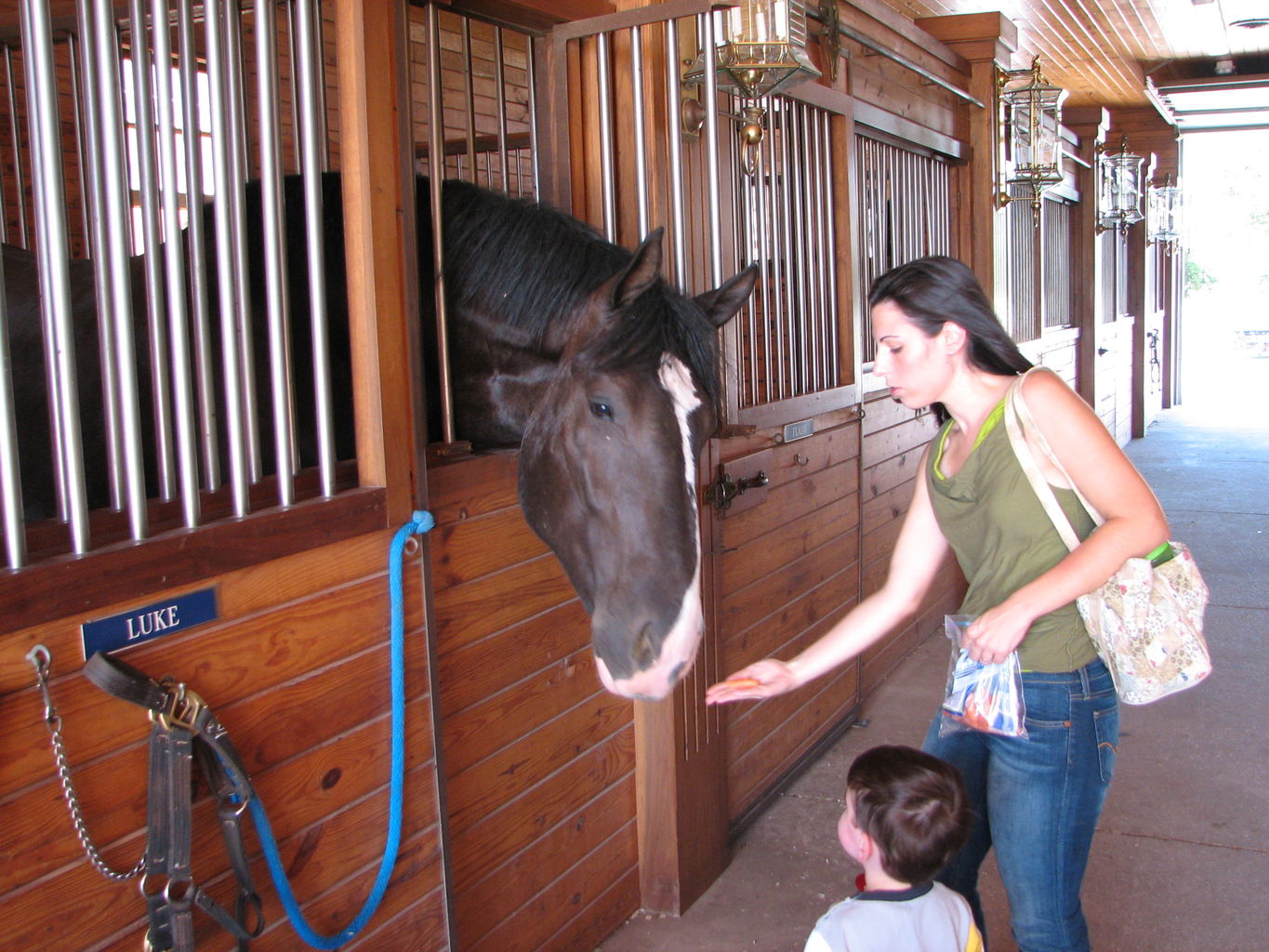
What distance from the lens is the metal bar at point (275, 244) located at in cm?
141

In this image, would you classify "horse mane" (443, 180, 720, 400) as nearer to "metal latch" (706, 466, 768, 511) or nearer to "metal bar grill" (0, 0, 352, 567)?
"metal bar grill" (0, 0, 352, 567)

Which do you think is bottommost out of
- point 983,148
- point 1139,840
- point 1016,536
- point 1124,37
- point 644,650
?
point 1139,840

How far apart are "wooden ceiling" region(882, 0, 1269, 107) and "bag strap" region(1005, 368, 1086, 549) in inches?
197

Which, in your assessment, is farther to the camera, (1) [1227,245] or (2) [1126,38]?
(1) [1227,245]

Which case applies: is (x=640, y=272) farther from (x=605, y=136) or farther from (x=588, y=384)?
(x=605, y=136)

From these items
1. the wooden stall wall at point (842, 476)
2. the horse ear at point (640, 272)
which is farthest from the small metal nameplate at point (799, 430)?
the horse ear at point (640, 272)

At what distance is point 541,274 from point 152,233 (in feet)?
2.03

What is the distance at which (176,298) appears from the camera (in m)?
1.33

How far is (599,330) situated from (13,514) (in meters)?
0.82

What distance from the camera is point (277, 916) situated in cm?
141

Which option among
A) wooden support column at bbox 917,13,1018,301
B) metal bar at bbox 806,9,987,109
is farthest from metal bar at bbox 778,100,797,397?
wooden support column at bbox 917,13,1018,301

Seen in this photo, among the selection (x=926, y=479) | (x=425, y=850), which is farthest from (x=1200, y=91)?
(x=425, y=850)

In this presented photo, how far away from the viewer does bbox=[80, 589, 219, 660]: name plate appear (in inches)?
45.1

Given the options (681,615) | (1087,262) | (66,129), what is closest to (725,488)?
(681,615)
